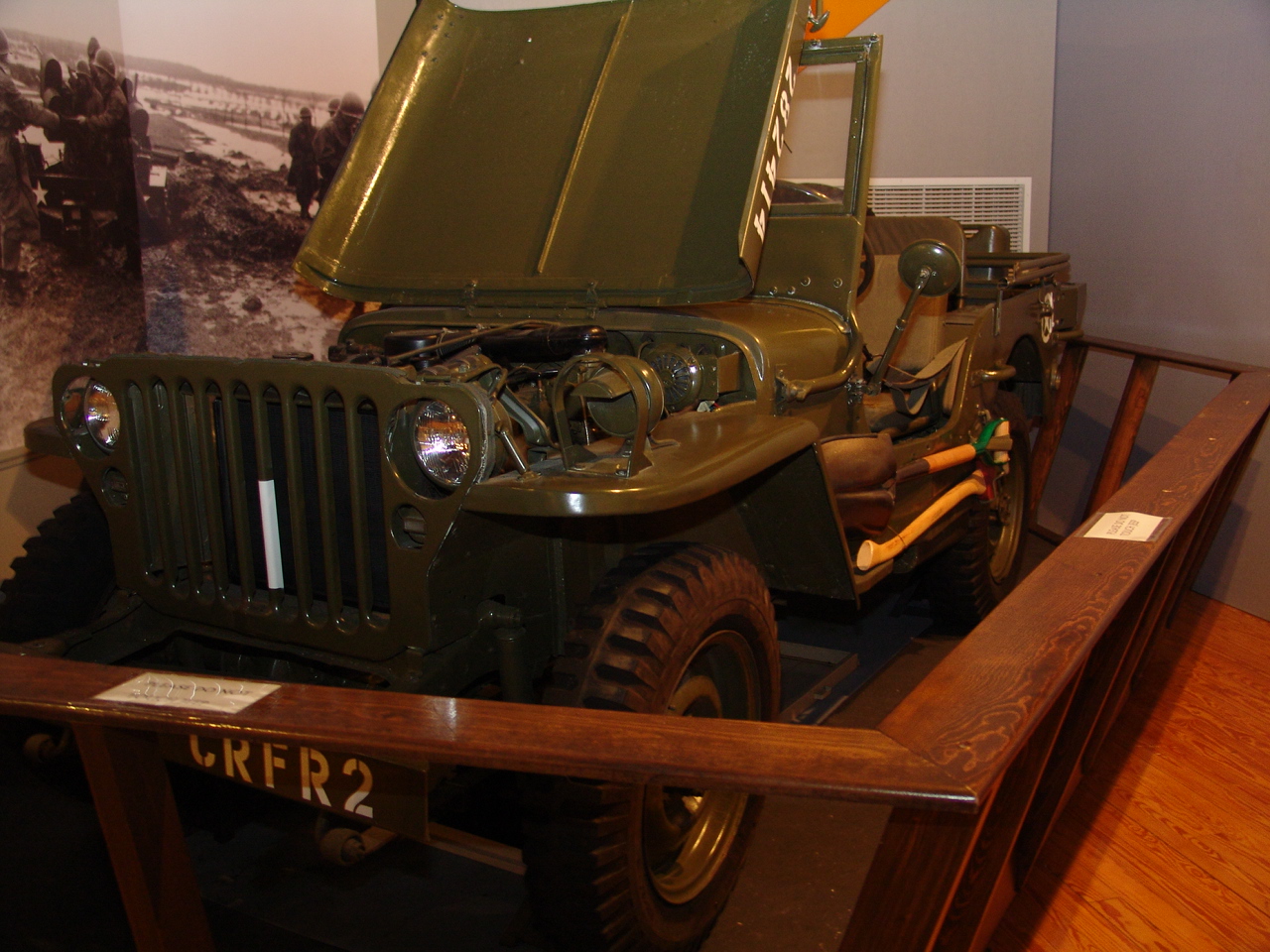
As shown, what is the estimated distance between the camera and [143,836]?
154 centimetres

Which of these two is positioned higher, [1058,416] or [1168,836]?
[1058,416]

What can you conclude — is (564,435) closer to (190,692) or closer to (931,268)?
(190,692)

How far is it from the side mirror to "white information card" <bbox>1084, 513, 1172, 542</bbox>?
81cm

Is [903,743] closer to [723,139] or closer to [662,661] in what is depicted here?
[662,661]

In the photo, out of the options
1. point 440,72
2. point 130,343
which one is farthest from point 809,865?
point 130,343

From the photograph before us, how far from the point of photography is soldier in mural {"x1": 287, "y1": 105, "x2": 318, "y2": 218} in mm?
4129

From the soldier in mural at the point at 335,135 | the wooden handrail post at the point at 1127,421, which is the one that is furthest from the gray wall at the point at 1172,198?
the soldier in mural at the point at 335,135

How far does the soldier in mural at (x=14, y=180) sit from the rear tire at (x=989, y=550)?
325 cm

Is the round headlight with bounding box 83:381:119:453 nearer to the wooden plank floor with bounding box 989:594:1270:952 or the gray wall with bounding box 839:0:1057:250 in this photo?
the wooden plank floor with bounding box 989:594:1270:952

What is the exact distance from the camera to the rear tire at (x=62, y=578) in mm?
2488

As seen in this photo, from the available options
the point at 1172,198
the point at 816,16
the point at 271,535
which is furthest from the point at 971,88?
the point at 271,535

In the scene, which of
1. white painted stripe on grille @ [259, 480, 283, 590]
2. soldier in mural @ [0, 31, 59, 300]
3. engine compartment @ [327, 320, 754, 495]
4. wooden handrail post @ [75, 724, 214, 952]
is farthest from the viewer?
soldier in mural @ [0, 31, 59, 300]

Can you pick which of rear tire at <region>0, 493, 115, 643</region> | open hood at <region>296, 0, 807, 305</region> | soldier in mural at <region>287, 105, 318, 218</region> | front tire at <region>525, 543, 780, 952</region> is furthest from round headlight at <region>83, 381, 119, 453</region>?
soldier in mural at <region>287, 105, 318, 218</region>

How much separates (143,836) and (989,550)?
3.27 meters
